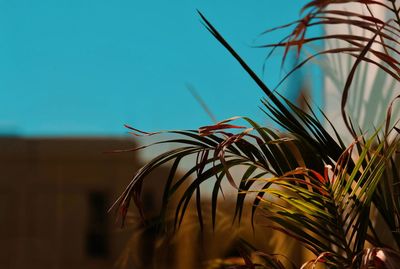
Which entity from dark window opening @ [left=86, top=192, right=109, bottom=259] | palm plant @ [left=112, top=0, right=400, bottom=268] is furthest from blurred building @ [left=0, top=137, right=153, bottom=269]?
palm plant @ [left=112, top=0, right=400, bottom=268]

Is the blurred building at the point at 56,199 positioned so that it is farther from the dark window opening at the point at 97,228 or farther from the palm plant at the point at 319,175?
the palm plant at the point at 319,175

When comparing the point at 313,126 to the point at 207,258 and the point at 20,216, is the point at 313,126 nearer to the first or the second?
the point at 207,258

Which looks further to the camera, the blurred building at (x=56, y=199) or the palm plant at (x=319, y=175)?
the blurred building at (x=56, y=199)

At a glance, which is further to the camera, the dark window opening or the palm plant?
the dark window opening

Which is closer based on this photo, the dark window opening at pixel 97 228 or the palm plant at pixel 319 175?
the palm plant at pixel 319 175

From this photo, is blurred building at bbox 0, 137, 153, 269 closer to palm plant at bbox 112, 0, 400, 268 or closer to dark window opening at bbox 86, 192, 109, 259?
dark window opening at bbox 86, 192, 109, 259

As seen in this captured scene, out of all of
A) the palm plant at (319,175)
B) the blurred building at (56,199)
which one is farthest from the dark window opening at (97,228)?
the palm plant at (319,175)

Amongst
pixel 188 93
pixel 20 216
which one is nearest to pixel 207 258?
pixel 188 93

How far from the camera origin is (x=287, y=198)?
1817 mm

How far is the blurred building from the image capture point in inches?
165

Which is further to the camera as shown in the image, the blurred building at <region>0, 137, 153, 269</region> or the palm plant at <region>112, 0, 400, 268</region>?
the blurred building at <region>0, 137, 153, 269</region>

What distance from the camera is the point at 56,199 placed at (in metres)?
4.28

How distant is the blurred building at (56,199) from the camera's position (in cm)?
420

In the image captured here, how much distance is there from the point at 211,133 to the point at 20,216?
2509 millimetres
